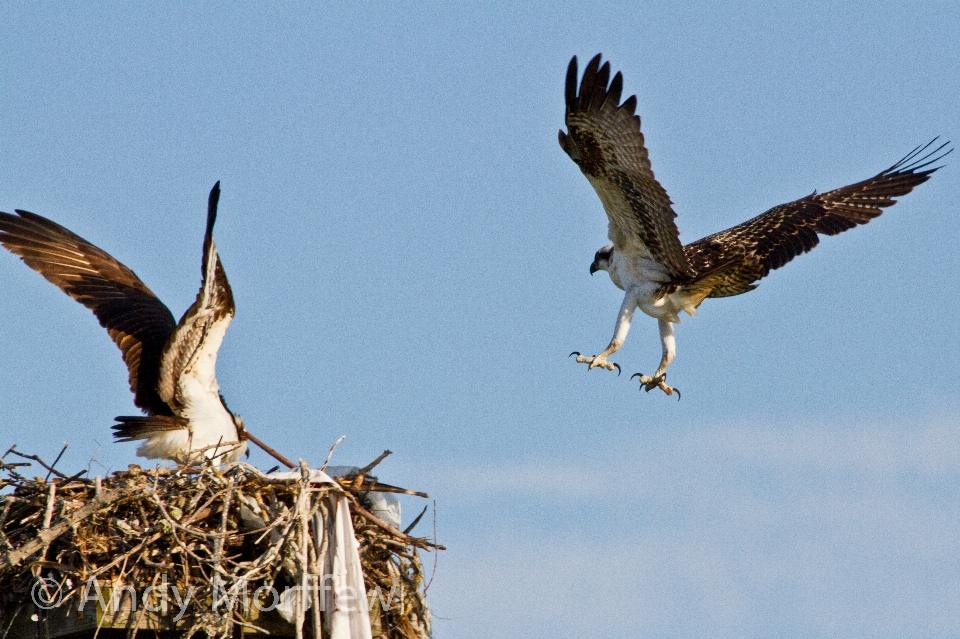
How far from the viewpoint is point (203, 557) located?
20.8 ft

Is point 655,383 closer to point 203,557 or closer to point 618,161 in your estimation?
point 618,161

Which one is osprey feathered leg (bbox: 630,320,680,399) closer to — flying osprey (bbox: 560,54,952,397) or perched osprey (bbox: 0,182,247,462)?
flying osprey (bbox: 560,54,952,397)

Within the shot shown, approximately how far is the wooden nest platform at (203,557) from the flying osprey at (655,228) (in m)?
2.91

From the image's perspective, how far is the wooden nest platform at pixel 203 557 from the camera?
237 inches

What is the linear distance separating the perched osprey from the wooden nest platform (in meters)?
0.68

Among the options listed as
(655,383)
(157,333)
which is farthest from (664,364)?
(157,333)

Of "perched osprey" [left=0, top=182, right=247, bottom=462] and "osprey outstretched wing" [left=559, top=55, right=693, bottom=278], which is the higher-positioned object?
"osprey outstretched wing" [left=559, top=55, right=693, bottom=278]

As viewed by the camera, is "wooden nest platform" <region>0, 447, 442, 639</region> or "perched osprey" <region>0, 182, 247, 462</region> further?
"perched osprey" <region>0, 182, 247, 462</region>

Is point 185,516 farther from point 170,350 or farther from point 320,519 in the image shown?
point 170,350

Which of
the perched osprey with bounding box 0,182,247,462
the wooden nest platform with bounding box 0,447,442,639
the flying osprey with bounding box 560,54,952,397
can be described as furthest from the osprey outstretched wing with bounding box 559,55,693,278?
the wooden nest platform with bounding box 0,447,442,639

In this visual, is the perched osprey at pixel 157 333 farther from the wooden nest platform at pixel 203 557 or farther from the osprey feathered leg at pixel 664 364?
the osprey feathered leg at pixel 664 364

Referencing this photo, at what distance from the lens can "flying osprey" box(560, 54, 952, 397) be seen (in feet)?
28.1

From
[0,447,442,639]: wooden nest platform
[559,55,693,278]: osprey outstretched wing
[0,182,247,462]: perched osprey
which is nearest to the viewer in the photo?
[0,447,442,639]: wooden nest platform

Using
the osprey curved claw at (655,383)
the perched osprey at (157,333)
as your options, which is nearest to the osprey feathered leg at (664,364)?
the osprey curved claw at (655,383)
